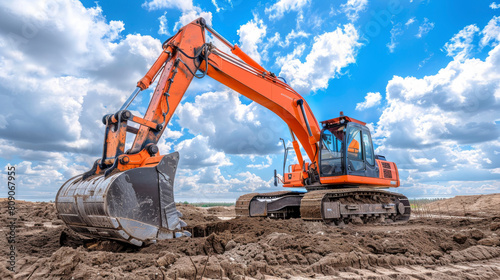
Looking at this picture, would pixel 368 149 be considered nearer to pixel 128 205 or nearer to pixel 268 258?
pixel 268 258

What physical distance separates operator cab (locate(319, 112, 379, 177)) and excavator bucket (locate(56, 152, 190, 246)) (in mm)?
4650

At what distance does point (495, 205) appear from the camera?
19.9 meters

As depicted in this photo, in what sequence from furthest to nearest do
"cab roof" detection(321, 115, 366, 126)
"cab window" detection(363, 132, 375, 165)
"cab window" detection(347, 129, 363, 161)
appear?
1. "cab window" detection(363, 132, 375, 165)
2. "cab roof" detection(321, 115, 366, 126)
3. "cab window" detection(347, 129, 363, 161)

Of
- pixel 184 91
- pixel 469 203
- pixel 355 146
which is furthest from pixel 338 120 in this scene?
pixel 469 203

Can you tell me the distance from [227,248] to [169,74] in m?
Result: 3.38

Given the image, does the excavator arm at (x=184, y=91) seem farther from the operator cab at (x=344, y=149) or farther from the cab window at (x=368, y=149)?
the cab window at (x=368, y=149)

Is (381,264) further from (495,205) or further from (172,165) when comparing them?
(495,205)

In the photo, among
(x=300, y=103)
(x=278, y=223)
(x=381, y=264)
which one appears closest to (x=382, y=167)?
(x=300, y=103)

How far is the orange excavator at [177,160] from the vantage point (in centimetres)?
483

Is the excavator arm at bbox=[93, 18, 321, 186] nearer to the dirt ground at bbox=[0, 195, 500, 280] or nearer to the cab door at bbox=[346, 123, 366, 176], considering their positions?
the cab door at bbox=[346, 123, 366, 176]

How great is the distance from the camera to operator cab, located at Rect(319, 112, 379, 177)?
8.62 metres

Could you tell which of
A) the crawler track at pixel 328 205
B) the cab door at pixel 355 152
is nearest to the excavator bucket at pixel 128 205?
the crawler track at pixel 328 205

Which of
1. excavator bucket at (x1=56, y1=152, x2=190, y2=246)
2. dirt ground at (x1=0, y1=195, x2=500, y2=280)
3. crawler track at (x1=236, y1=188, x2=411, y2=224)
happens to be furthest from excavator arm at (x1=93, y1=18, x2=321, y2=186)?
dirt ground at (x1=0, y1=195, x2=500, y2=280)

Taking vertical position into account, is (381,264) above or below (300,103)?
below
